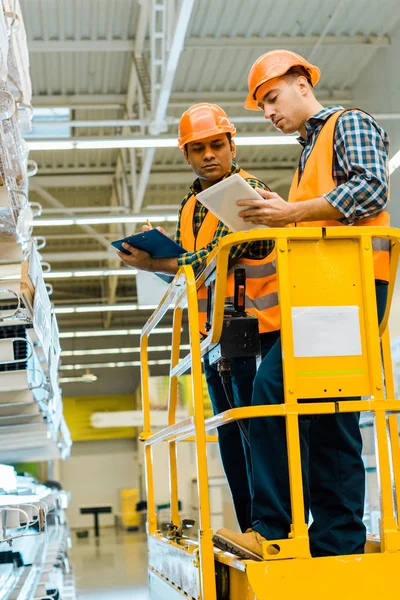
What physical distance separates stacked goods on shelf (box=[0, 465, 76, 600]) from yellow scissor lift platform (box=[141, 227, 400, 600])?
2.84 feet

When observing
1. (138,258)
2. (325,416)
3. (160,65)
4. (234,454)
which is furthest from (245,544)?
(160,65)

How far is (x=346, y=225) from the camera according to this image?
2959 mm

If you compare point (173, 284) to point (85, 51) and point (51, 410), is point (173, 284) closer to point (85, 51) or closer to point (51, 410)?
point (51, 410)

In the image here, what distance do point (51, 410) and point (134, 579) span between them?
400 cm

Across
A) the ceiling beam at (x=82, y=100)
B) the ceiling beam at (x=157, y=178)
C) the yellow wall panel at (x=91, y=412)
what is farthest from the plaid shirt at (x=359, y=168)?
the yellow wall panel at (x=91, y=412)

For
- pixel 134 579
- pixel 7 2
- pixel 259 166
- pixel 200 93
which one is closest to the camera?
pixel 7 2

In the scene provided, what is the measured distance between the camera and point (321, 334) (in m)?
2.66

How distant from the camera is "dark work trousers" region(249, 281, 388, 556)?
267cm

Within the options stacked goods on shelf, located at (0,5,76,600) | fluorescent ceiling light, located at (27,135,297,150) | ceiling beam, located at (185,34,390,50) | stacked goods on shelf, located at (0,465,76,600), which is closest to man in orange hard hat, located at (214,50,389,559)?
stacked goods on shelf, located at (0,465,76,600)

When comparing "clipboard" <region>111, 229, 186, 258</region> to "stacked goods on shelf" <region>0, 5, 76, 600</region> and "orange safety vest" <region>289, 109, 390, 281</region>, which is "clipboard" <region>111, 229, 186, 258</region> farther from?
"stacked goods on shelf" <region>0, 5, 76, 600</region>

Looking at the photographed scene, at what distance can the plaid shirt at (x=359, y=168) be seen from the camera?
277 cm

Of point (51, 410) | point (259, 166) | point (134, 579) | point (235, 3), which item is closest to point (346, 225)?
point (51, 410)

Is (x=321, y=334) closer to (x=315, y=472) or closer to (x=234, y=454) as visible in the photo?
(x=315, y=472)

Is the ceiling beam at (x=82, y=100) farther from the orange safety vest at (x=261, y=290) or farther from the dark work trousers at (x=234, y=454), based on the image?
the orange safety vest at (x=261, y=290)
